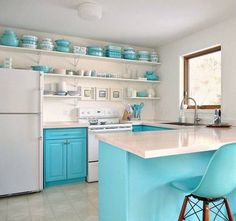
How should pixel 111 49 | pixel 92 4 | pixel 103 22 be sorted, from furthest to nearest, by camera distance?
pixel 111 49
pixel 103 22
pixel 92 4

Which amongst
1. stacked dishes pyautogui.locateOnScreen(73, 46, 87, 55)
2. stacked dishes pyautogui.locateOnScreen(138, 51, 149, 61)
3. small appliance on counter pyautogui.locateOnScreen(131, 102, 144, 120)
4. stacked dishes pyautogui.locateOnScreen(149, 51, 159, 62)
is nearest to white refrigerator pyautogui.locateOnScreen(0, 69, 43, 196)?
stacked dishes pyautogui.locateOnScreen(73, 46, 87, 55)

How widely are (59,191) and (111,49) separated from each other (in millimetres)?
2431

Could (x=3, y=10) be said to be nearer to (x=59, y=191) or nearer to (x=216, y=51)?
(x=59, y=191)

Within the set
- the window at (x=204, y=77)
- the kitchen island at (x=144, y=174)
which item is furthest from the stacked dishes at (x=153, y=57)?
the kitchen island at (x=144, y=174)

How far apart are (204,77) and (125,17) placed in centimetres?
162

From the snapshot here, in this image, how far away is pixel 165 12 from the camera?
9.43 ft

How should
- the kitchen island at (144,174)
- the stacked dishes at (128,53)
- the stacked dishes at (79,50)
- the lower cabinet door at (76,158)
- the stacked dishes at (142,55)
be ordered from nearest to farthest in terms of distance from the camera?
the kitchen island at (144,174)
the lower cabinet door at (76,158)
the stacked dishes at (79,50)
the stacked dishes at (128,53)
the stacked dishes at (142,55)

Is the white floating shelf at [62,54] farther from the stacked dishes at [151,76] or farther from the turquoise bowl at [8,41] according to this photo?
the stacked dishes at [151,76]

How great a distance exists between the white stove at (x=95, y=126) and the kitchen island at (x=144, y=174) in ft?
5.22

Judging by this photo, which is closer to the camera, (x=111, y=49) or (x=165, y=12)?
(x=165, y=12)

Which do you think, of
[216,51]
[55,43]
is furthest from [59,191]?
[216,51]

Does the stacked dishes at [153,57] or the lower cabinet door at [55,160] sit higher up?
the stacked dishes at [153,57]

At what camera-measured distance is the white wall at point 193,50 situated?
303 centimetres

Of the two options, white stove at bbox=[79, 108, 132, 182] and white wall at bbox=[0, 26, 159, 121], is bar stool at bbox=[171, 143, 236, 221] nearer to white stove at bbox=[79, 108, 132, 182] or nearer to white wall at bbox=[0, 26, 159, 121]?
white stove at bbox=[79, 108, 132, 182]
